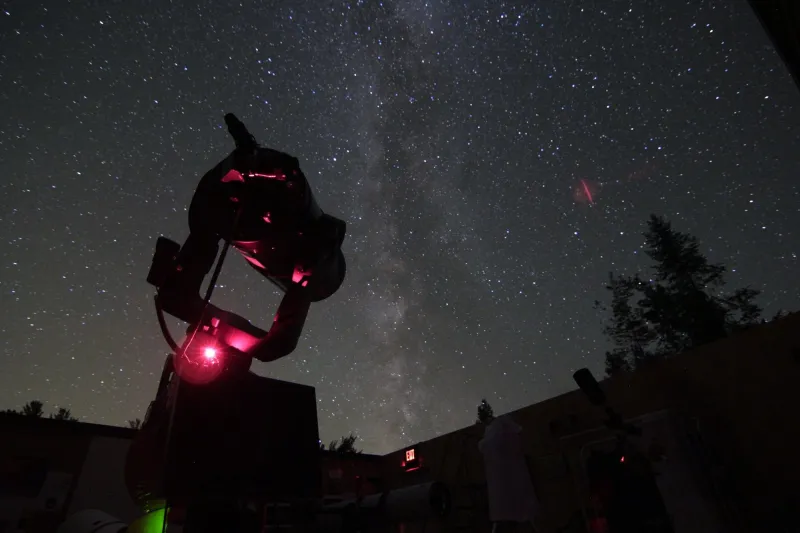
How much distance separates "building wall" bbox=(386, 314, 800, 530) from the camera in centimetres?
580

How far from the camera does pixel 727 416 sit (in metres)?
6.30

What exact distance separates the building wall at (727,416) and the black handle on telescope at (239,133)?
22.5 feet

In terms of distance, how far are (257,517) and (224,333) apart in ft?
3.23

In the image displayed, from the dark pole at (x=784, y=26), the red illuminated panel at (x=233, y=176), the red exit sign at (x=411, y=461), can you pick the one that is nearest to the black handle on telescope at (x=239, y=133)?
the red illuminated panel at (x=233, y=176)

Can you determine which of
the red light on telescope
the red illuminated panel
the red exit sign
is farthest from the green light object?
the red exit sign

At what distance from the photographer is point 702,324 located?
3041 centimetres

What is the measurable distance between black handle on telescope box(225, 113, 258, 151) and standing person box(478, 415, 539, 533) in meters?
5.69

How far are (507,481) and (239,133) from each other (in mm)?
5840

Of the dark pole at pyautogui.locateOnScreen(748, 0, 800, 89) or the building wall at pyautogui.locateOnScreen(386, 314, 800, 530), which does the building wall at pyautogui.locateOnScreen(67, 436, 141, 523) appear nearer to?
the building wall at pyautogui.locateOnScreen(386, 314, 800, 530)

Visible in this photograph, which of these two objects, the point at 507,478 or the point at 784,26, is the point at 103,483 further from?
the point at 784,26

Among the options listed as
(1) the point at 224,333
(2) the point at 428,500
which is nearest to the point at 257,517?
(1) the point at 224,333

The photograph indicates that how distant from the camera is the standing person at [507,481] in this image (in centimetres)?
591

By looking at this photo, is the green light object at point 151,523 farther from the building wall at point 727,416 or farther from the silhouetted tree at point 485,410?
the silhouetted tree at point 485,410

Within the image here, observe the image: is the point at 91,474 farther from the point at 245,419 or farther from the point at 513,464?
the point at 245,419
